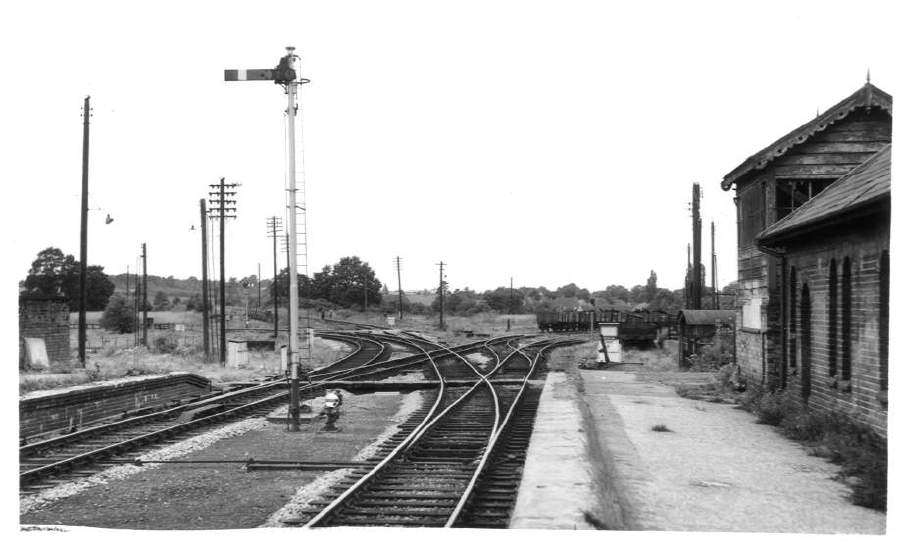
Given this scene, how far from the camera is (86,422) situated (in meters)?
12.7

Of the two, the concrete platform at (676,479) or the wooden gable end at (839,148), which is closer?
the concrete platform at (676,479)

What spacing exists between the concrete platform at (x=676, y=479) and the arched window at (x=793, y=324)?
1270 mm

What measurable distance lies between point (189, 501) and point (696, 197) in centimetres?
3279

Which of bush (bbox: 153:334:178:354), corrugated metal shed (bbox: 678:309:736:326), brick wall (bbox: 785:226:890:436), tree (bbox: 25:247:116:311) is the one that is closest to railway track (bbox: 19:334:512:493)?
brick wall (bbox: 785:226:890:436)

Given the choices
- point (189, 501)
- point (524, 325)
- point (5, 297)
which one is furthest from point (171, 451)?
point (524, 325)

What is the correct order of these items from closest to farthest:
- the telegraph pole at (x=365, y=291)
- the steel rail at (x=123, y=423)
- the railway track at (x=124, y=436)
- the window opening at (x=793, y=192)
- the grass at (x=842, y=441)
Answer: the grass at (x=842, y=441)
the railway track at (x=124, y=436)
the steel rail at (x=123, y=423)
the window opening at (x=793, y=192)
the telegraph pole at (x=365, y=291)

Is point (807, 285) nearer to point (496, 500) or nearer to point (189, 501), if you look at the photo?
point (496, 500)

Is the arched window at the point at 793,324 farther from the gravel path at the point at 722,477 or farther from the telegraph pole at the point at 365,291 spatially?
the telegraph pole at the point at 365,291

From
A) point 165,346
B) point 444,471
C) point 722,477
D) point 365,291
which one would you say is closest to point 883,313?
point 722,477

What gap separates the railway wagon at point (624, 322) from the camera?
38.2 m

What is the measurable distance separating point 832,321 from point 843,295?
58 cm

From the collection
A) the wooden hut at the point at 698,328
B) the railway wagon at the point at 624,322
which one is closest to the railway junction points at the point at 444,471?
the wooden hut at the point at 698,328

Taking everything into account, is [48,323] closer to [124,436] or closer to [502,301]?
[124,436]

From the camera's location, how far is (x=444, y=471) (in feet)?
28.0
